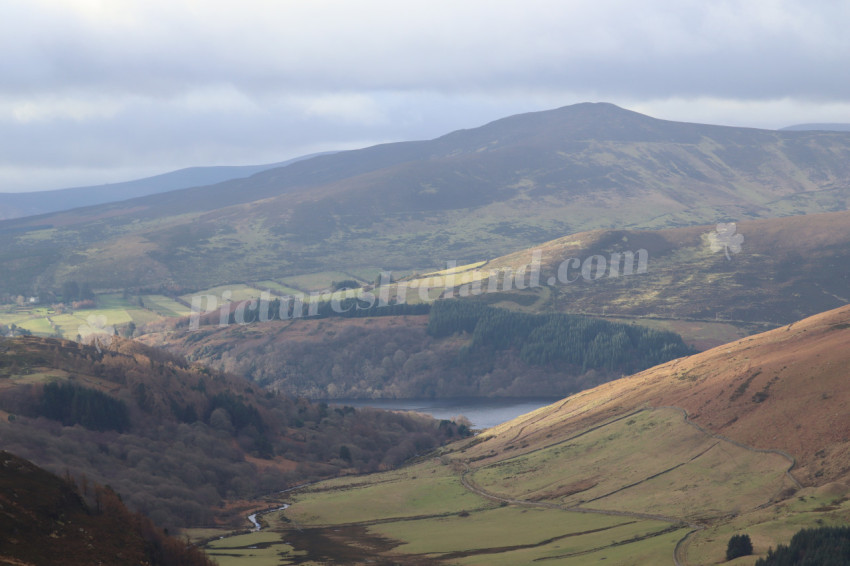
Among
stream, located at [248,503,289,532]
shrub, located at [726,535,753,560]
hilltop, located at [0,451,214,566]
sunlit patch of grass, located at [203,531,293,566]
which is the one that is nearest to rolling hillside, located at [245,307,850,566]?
shrub, located at [726,535,753,560]

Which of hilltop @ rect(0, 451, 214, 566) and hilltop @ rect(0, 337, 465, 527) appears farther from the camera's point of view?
hilltop @ rect(0, 337, 465, 527)

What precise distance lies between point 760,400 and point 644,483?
16306 mm

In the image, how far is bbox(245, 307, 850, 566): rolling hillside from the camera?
7575cm

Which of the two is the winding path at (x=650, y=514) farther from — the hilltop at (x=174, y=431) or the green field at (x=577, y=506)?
the hilltop at (x=174, y=431)

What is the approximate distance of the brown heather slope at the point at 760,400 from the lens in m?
84.7

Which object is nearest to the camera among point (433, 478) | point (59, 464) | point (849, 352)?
point (849, 352)

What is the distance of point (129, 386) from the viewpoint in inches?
5664

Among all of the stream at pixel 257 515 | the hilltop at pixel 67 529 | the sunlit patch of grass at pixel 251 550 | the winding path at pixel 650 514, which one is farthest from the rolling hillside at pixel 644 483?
the hilltop at pixel 67 529

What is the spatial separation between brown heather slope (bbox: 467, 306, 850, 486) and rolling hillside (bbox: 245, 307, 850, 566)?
0.24 m

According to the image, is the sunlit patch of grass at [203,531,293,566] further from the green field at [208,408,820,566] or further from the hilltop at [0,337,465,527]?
the hilltop at [0,337,465,527]

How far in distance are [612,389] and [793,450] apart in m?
59.3

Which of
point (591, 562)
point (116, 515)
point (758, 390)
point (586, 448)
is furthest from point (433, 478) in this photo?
point (116, 515)

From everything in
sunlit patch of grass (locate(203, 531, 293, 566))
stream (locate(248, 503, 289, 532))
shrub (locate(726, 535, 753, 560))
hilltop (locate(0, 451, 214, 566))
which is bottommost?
stream (locate(248, 503, 289, 532))

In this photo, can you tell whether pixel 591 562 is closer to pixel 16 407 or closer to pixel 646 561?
pixel 646 561
